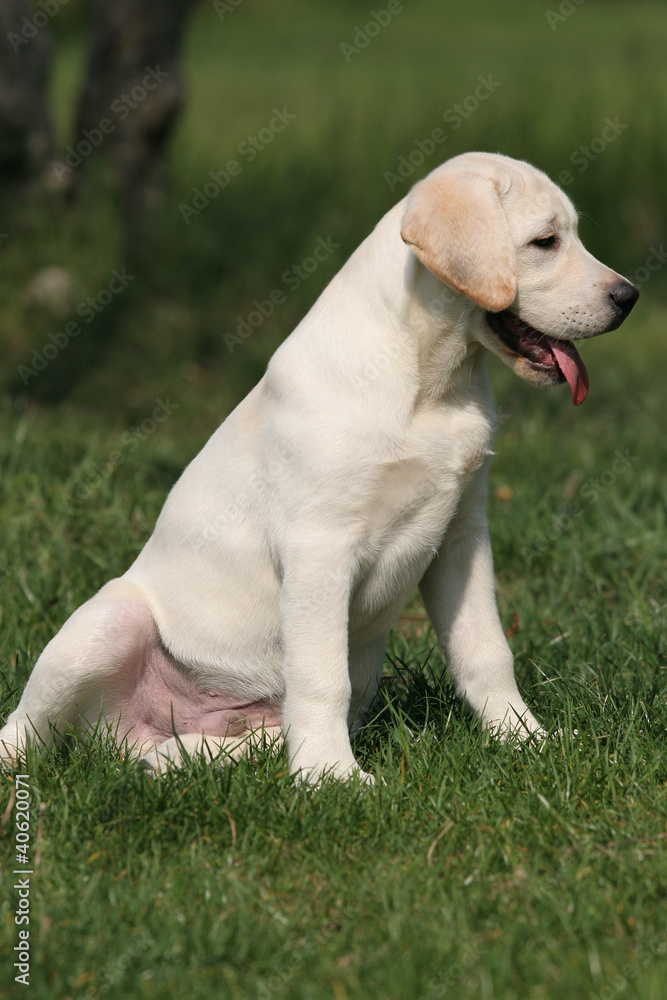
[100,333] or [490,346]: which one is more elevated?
[490,346]

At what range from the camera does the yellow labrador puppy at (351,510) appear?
110 inches

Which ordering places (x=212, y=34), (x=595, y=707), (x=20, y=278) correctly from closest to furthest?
(x=595, y=707) < (x=20, y=278) < (x=212, y=34)

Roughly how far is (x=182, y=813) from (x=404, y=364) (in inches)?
50.0

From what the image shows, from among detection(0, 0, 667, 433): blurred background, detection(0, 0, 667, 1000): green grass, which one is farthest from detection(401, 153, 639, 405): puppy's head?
detection(0, 0, 667, 433): blurred background

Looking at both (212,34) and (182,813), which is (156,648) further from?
(212,34)

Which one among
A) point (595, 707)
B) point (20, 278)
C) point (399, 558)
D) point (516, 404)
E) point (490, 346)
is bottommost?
point (516, 404)

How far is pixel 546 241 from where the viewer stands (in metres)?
2.88

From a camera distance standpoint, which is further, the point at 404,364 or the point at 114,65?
the point at 114,65

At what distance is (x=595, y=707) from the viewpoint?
10.6 ft

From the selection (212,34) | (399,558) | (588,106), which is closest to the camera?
(399,558)

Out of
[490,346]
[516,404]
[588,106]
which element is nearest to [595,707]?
[490,346]
